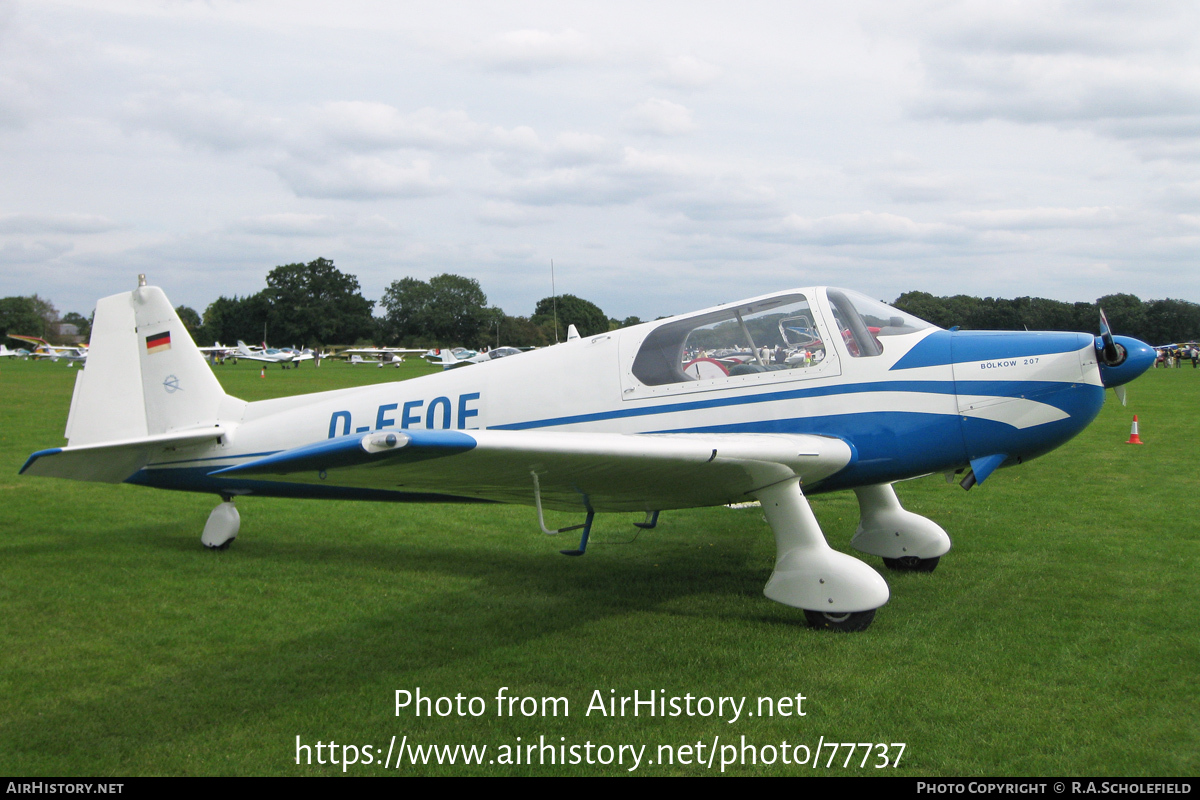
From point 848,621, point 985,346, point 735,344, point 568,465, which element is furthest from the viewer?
point 735,344

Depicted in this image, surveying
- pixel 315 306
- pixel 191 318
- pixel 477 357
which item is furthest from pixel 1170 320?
pixel 191 318

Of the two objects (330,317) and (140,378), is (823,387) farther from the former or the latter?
(330,317)

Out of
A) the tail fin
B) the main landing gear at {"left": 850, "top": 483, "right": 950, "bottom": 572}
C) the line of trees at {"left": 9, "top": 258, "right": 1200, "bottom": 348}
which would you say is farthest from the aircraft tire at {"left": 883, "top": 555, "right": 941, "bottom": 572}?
the line of trees at {"left": 9, "top": 258, "right": 1200, "bottom": 348}

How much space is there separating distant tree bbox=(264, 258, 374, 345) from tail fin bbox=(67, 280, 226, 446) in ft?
353

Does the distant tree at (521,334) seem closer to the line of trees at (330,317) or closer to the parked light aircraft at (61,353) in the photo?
the line of trees at (330,317)

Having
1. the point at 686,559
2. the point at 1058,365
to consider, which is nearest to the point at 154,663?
the point at 686,559

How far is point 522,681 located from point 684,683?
2.83 feet

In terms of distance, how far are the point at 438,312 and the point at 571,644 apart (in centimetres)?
11342

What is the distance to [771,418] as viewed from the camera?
5.54 metres

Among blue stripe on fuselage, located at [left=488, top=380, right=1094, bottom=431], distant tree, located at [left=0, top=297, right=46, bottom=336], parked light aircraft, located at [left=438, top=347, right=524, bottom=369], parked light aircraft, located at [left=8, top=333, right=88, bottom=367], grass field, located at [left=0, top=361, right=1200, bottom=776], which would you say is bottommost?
grass field, located at [left=0, top=361, right=1200, bottom=776]

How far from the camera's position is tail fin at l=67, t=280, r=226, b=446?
7.20 meters

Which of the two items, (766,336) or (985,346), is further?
(766,336)

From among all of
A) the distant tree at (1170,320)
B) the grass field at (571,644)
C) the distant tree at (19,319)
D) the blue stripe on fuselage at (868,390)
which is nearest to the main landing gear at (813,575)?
the grass field at (571,644)

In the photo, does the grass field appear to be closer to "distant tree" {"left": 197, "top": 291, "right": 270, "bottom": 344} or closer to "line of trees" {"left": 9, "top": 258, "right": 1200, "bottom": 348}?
"line of trees" {"left": 9, "top": 258, "right": 1200, "bottom": 348}
